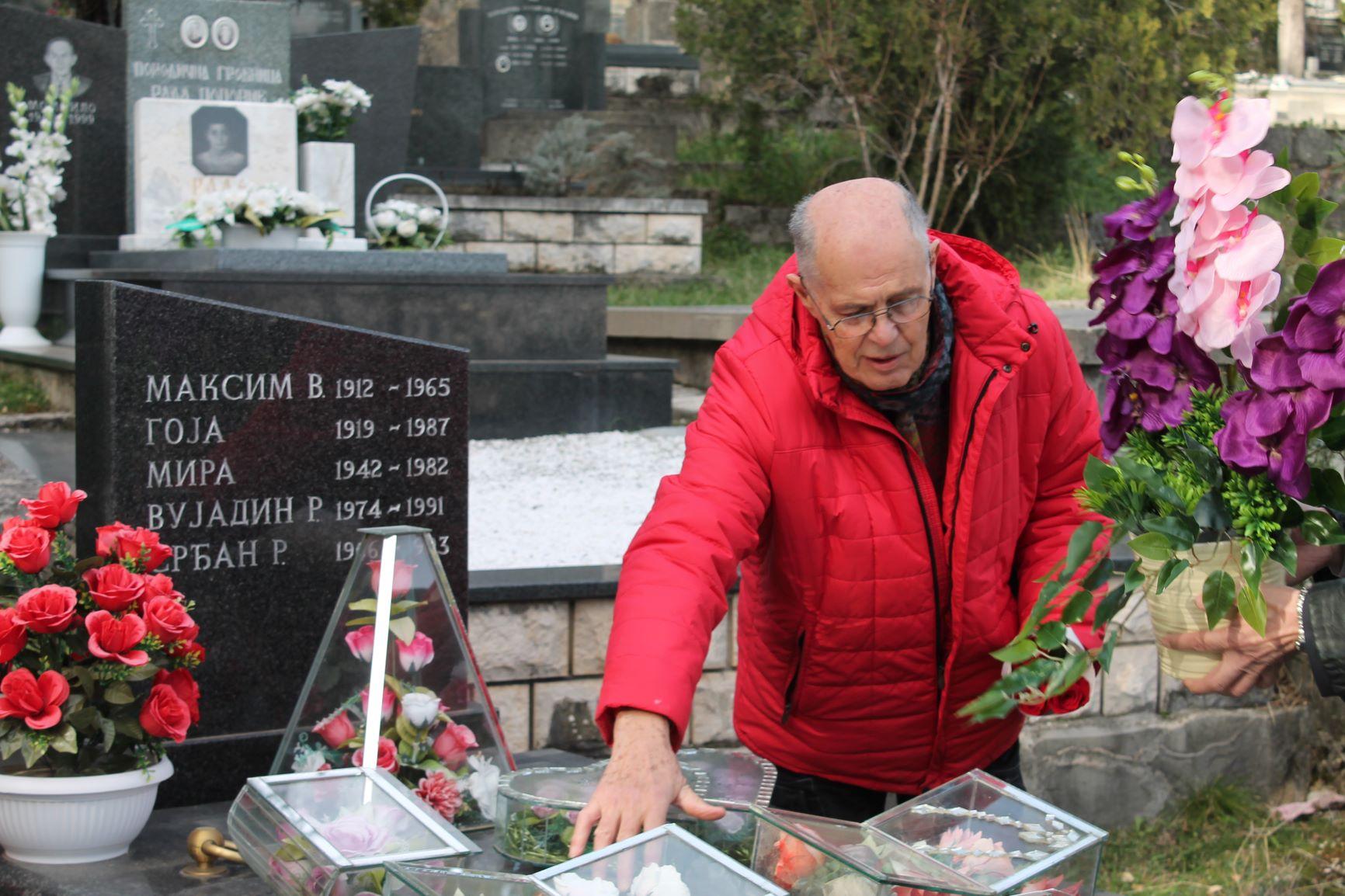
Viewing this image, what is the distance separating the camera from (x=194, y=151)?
8.05 metres

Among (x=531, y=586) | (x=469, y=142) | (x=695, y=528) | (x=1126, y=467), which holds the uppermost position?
(x=469, y=142)

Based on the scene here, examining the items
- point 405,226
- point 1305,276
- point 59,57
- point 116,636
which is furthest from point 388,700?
point 59,57

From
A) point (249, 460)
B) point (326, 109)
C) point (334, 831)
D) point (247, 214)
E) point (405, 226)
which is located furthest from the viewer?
point (326, 109)

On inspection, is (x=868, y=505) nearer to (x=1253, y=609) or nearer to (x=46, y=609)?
(x=1253, y=609)

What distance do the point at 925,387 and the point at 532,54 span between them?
1299 cm

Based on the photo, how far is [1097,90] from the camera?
10.7m

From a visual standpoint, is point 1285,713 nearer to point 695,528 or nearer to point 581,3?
point 695,528

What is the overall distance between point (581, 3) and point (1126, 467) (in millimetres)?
13648

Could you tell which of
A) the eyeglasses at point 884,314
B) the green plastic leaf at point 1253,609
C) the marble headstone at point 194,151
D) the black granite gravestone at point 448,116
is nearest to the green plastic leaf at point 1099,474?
the green plastic leaf at point 1253,609

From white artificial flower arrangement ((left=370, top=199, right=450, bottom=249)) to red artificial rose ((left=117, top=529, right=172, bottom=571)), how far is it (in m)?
5.30

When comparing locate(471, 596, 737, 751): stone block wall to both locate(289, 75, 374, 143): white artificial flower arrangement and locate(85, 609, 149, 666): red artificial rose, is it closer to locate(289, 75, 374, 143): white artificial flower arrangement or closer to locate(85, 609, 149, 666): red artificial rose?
locate(85, 609, 149, 666): red artificial rose

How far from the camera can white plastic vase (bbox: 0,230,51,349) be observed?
8094 millimetres

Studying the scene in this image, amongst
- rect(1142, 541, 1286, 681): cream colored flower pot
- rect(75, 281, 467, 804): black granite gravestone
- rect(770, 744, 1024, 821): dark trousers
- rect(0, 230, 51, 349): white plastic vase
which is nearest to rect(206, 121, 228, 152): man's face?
rect(0, 230, 51, 349): white plastic vase

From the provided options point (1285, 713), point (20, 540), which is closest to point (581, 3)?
point (1285, 713)
